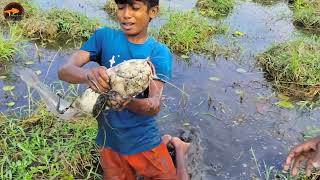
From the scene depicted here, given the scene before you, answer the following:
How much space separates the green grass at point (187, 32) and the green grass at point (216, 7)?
3.30 ft

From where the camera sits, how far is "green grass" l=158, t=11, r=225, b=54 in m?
6.30

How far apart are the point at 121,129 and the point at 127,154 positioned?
19cm

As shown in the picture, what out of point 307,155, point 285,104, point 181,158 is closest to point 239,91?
point 285,104

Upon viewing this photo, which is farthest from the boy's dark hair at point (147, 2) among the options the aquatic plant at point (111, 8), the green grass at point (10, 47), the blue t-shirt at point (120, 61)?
the aquatic plant at point (111, 8)

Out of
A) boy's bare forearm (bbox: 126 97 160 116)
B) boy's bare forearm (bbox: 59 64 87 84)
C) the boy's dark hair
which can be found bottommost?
boy's bare forearm (bbox: 126 97 160 116)

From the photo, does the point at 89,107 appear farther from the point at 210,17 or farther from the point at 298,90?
the point at 210,17

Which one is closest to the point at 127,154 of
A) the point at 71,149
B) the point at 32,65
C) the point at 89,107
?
the point at 89,107

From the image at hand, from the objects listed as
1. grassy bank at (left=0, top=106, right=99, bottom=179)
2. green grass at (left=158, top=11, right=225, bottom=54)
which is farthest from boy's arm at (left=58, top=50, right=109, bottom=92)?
green grass at (left=158, top=11, right=225, bottom=54)

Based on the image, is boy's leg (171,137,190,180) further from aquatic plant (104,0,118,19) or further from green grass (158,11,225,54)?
aquatic plant (104,0,118,19)

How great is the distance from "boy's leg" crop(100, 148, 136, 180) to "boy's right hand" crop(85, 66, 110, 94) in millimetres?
785

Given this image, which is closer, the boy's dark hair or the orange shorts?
the boy's dark hair

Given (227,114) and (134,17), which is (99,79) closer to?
(134,17)

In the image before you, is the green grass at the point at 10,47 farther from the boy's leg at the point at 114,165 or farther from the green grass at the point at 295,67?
the green grass at the point at 295,67

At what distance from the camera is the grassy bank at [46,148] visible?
11.1ft
